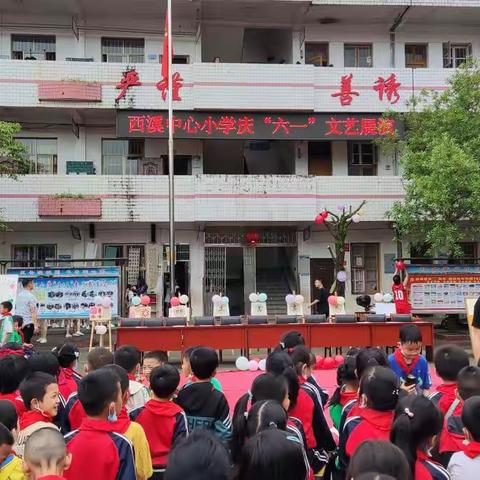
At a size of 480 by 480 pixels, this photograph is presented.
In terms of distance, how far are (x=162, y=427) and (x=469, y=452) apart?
1690 millimetres

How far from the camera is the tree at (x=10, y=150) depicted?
1271cm

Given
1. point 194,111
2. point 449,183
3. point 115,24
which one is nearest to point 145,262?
point 194,111

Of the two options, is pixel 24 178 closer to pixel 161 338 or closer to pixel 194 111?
pixel 194 111

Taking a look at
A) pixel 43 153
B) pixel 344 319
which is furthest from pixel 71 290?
pixel 344 319

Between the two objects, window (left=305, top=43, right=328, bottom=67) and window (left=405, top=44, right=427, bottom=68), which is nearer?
window (left=305, top=43, right=328, bottom=67)

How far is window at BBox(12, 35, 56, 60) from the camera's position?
1698 cm

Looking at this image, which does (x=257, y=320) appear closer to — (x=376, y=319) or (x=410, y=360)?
(x=376, y=319)

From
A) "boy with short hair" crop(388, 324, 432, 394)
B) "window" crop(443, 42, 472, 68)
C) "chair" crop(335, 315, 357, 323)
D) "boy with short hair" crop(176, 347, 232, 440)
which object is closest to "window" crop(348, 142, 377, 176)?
"window" crop(443, 42, 472, 68)

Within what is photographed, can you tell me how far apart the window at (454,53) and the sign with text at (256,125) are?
351cm

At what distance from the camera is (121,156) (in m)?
17.4

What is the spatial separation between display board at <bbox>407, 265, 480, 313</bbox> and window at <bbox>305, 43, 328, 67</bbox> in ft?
26.2

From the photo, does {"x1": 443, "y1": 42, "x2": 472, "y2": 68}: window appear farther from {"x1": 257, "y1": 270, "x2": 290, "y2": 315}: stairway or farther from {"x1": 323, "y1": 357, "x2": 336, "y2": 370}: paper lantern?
{"x1": 323, "y1": 357, "x2": 336, "y2": 370}: paper lantern

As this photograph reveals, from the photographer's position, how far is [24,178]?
51.9ft

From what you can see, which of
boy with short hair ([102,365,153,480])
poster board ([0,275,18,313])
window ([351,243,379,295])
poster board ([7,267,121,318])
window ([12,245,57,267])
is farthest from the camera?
window ([351,243,379,295])
